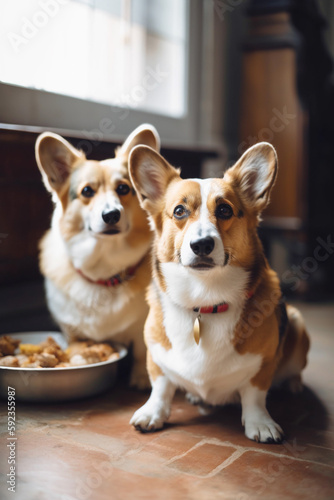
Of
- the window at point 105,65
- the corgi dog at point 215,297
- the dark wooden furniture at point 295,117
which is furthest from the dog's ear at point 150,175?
the dark wooden furniture at point 295,117

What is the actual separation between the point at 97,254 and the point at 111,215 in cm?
21

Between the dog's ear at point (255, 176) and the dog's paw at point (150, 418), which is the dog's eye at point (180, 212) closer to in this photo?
the dog's ear at point (255, 176)

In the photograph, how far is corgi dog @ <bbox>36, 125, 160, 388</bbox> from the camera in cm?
204

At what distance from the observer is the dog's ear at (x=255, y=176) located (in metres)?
1.61

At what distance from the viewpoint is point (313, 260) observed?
12.8 ft

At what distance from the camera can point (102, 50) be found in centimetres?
323

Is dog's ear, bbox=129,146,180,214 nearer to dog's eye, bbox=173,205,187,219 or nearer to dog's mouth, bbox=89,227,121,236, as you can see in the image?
dog's eye, bbox=173,205,187,219

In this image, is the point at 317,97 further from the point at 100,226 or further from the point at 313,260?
the point at 100,226

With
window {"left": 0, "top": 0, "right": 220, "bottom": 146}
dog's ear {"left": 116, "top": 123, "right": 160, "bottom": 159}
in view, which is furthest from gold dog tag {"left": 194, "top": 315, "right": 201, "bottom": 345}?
window {"left": 0, "top": 0, "right": 220, "bottom": 146}

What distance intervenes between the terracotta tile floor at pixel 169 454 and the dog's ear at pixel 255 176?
71 cm

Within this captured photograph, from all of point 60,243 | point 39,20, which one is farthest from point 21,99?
point 60,243

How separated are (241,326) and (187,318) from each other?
16 centimetres

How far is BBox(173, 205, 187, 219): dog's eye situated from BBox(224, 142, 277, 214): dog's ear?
188 mm

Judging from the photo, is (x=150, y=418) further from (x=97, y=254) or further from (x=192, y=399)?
(x=97, y=254)
